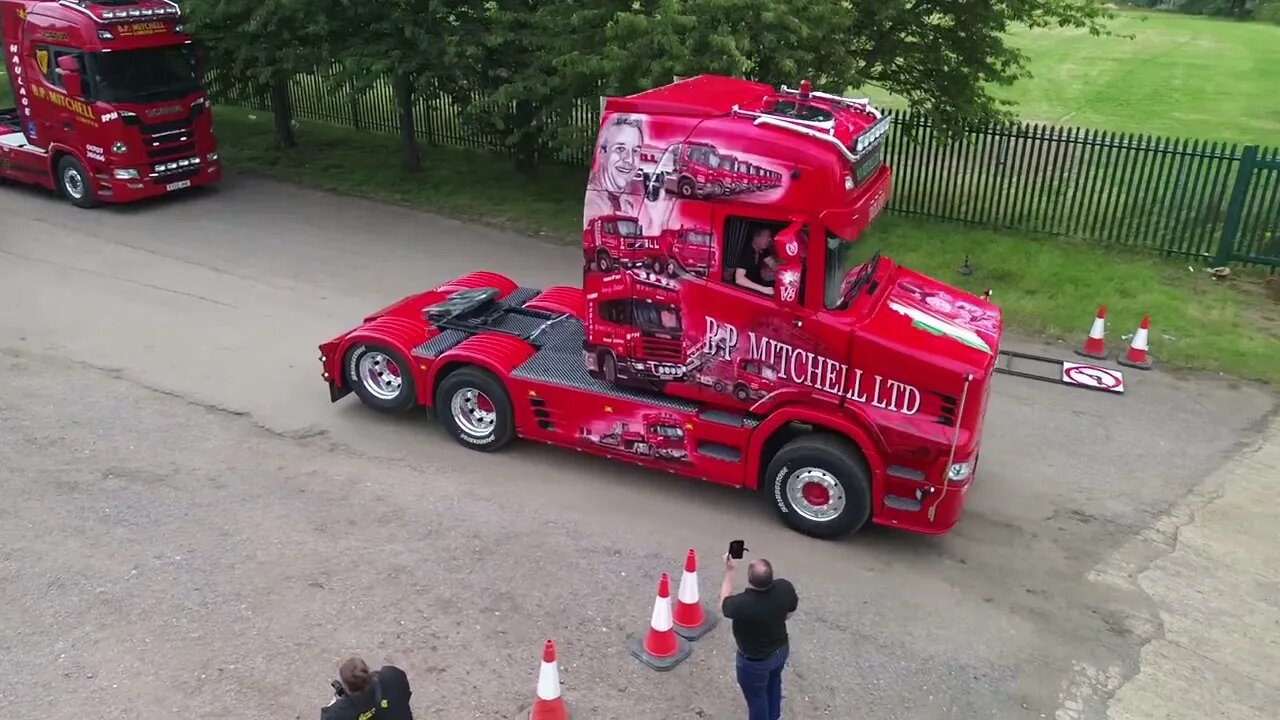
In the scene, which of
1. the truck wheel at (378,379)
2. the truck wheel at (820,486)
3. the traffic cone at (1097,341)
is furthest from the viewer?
the traffic cone at (1097,341)

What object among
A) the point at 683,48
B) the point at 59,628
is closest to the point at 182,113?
the point at 683,48

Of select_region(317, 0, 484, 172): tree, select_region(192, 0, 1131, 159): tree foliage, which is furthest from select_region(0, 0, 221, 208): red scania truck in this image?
select_region(317, 0, 484, 172): tree

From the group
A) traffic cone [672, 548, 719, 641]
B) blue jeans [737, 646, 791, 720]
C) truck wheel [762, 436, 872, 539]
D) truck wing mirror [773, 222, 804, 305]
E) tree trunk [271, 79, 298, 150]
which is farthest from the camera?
tree trunk [271, 79, 298, 150]

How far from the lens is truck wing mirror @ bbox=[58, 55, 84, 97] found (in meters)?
15.2

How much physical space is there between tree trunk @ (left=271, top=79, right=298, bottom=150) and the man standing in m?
16.9

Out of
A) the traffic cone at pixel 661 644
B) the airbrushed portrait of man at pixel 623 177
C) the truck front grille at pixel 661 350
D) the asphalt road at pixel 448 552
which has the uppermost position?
the airbrushed portrait of man at pixel 623 177

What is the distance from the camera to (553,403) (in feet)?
28.3

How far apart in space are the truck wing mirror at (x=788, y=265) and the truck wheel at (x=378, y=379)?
149 inches

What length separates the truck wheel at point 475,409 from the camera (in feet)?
29.1

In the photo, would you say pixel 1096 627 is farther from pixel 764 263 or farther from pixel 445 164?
pixel 445 164

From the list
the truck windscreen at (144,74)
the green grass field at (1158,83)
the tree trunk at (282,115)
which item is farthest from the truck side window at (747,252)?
the green grass field at (1158,83)

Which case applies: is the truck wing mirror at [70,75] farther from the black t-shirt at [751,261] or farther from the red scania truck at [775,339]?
the black t-shirt at [751,261]

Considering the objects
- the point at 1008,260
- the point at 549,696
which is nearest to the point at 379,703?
the point at 549,696

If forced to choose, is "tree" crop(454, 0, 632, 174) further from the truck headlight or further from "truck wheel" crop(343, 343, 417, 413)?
the truck headlight
